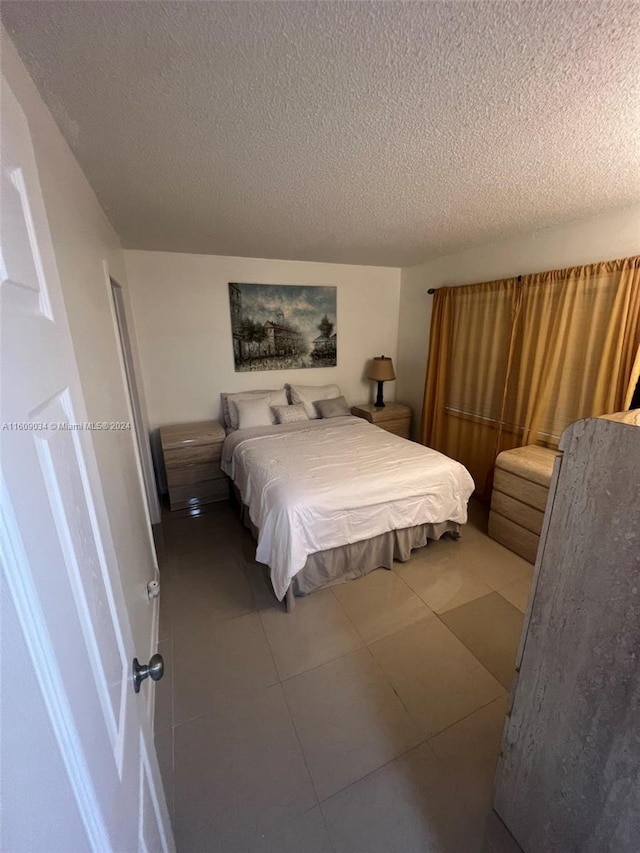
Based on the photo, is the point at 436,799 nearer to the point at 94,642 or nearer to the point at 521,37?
the point at 94,642

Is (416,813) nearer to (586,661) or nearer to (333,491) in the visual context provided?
(586,661)

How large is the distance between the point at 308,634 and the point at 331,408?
7.72 ft

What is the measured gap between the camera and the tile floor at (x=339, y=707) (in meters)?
1.17

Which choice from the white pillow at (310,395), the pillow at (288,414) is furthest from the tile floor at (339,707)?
the white pillow at (310,395)

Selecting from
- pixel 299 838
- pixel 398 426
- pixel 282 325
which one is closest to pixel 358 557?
pixel 299 838

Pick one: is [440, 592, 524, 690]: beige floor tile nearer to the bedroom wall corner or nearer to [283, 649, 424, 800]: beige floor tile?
[283, 649, 424, 800]: beige floor tile

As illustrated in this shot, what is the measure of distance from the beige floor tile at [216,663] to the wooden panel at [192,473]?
4.87 feet

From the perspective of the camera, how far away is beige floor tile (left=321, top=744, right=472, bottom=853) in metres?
1.12

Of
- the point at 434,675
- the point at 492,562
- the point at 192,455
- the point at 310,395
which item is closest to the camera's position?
the point at 434,675

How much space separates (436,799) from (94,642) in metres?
1.43

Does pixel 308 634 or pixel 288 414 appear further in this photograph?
pixel 288 414

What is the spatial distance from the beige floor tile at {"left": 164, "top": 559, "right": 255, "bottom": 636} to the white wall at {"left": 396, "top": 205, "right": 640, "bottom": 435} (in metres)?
2.86

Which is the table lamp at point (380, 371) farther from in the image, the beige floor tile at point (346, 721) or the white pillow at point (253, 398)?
the beige floor tile at point (346, 721)

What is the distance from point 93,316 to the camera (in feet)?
4.68
